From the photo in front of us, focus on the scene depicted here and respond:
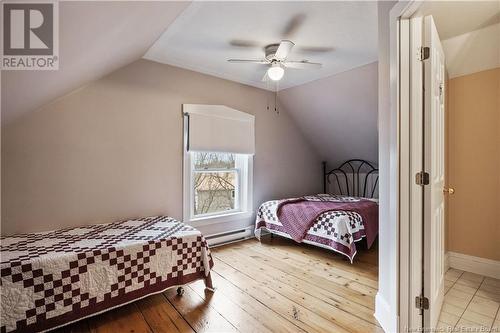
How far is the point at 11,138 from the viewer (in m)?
2.24

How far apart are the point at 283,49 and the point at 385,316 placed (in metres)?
2.30

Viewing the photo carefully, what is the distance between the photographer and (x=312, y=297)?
2201 mm

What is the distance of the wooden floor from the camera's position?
1.82 m

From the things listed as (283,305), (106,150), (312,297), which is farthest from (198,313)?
(106,150)

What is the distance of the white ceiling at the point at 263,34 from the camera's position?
2020 mm

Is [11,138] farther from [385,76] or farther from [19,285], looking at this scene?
[385,76]

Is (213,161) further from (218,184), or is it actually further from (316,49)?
(316,49)

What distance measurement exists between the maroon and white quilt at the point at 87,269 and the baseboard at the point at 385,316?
4.62 ft

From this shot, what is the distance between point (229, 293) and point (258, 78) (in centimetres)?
284

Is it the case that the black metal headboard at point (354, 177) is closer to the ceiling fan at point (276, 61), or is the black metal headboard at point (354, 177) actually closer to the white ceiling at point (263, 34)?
the white ceiling at point (263, 34)

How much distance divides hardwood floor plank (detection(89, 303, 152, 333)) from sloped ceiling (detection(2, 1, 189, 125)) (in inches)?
64.1

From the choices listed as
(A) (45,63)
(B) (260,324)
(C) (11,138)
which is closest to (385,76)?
(B) (260,324)

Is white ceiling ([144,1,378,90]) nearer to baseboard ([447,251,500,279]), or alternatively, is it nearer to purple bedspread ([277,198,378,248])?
purple bedspread ([277,198,378,248])

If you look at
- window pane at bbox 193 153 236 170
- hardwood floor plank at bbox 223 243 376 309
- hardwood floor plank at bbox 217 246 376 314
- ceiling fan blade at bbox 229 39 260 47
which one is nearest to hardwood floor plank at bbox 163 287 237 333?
hardwood floor plank at bbox 217 246 376 314
